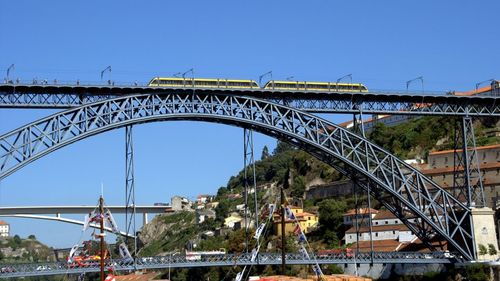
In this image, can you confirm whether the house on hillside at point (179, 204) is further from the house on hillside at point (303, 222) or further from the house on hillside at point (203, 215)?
the house on hillside at point (303, 222)

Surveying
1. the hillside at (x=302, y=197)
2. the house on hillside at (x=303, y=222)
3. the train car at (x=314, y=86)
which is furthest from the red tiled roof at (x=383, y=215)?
the train car at (x=314, y=86)

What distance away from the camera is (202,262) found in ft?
174

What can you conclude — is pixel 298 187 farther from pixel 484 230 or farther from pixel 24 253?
pixel 24 253

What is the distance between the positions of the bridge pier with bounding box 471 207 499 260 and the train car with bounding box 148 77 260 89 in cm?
1874

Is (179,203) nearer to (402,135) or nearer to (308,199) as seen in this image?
(308,199)

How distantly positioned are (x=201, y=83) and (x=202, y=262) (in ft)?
40.2

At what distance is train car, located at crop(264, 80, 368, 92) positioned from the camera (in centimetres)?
5712

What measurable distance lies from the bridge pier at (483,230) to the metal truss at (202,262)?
2.04 metres

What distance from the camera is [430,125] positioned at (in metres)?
106

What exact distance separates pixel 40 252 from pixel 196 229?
233 ft

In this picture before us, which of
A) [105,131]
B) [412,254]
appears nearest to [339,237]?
[412,254]

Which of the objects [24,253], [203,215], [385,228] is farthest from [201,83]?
[24,253]

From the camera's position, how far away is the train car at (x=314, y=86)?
57125 mm

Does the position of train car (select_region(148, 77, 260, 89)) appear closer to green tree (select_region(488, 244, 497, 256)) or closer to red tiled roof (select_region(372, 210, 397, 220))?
green tree (select_region(488, 244, 497, 256))
